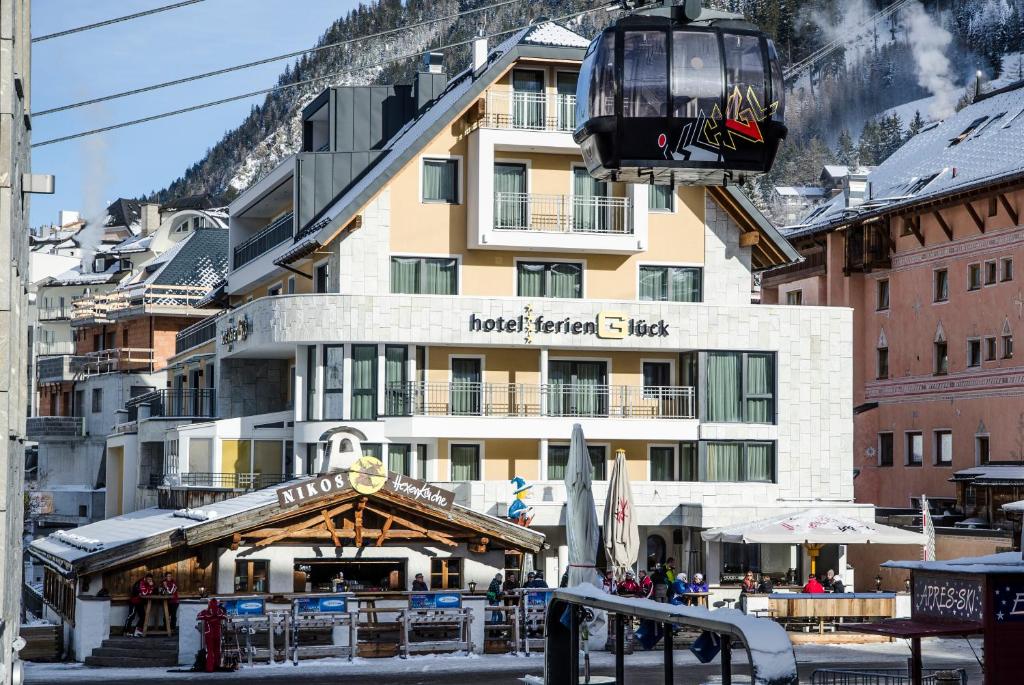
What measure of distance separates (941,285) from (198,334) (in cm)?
2531

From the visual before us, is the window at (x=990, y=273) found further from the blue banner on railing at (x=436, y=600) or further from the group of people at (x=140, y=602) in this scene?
the group of people at (x=140, y=602)

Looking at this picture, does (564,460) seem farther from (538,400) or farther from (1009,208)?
(1009,208)

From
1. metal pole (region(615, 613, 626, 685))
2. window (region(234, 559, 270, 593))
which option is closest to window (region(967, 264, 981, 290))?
window (region(234, 559, 270, 593))

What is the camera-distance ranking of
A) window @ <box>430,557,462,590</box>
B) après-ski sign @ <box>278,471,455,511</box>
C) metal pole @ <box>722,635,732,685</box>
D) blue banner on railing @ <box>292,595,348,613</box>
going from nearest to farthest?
metal pole @ <box>722,635,732,685</box> → blue banner on railing @ <box>292,595,348,613</box> → après-ski sign @ <box>278,471,455,511</box> → window @ <box>430,557,462,590</box>

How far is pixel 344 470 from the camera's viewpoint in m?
35.7

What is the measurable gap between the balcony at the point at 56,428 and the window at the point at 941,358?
148ft

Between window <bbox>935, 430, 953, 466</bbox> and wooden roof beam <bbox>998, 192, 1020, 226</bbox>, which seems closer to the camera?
wooden roof beam <bbox>998, 192, 1020, 226</bbox>

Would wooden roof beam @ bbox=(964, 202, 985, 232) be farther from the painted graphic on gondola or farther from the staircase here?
the painted graphic on gondola

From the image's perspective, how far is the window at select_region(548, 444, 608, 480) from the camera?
1889 inches

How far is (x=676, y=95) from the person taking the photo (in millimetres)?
23438

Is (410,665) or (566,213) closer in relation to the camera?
(410,665)

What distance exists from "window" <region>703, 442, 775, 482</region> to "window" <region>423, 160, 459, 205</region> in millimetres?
9926

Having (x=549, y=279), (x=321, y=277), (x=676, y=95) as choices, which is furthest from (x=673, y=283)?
(x=676, y=95)

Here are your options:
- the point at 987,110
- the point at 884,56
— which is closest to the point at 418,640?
the point at 987,110
